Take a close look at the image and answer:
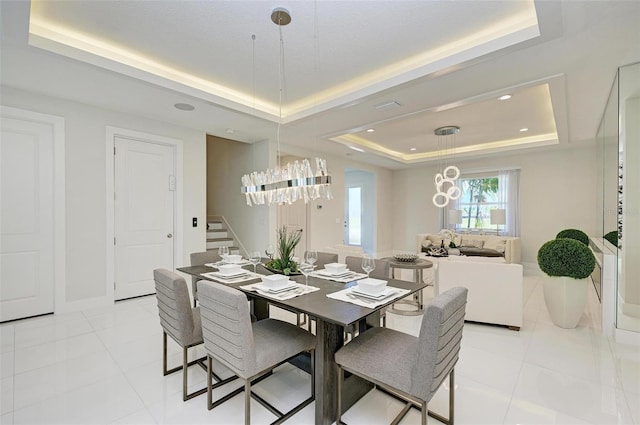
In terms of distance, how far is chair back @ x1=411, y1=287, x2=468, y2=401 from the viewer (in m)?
1.39

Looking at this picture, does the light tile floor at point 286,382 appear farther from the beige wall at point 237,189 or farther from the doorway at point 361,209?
the doorway at point 361,209

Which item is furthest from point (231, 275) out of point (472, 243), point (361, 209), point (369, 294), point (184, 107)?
point (361, 209)

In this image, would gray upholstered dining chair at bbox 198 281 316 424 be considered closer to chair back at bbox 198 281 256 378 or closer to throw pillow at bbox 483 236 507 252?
chair back at bbox 198 281 256 378

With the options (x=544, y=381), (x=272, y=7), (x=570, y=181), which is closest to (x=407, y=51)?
(x=272, y=7)

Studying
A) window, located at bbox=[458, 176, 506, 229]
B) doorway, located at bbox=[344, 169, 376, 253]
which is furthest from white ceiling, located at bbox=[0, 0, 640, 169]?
doorway, located at bbox=[344, 169, 376, 253]

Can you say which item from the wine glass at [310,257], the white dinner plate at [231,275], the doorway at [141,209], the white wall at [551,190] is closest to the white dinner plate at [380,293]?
the wine glass at [310,257]

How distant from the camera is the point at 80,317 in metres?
3.46

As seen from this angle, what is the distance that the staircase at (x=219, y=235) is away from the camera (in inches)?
233

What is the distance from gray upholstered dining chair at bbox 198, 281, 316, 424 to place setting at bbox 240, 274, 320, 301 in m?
0.26

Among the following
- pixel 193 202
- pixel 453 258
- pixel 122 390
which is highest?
pixel 193 202

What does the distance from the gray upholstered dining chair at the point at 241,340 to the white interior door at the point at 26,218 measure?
3038 millimetres

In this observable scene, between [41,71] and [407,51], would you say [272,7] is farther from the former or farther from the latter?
[41,71]

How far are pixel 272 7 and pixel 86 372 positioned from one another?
316 centimetres

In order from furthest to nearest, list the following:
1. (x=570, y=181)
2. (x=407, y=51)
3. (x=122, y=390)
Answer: (x=570, y=181), (x=407, y=51), (x=122, y=390)
